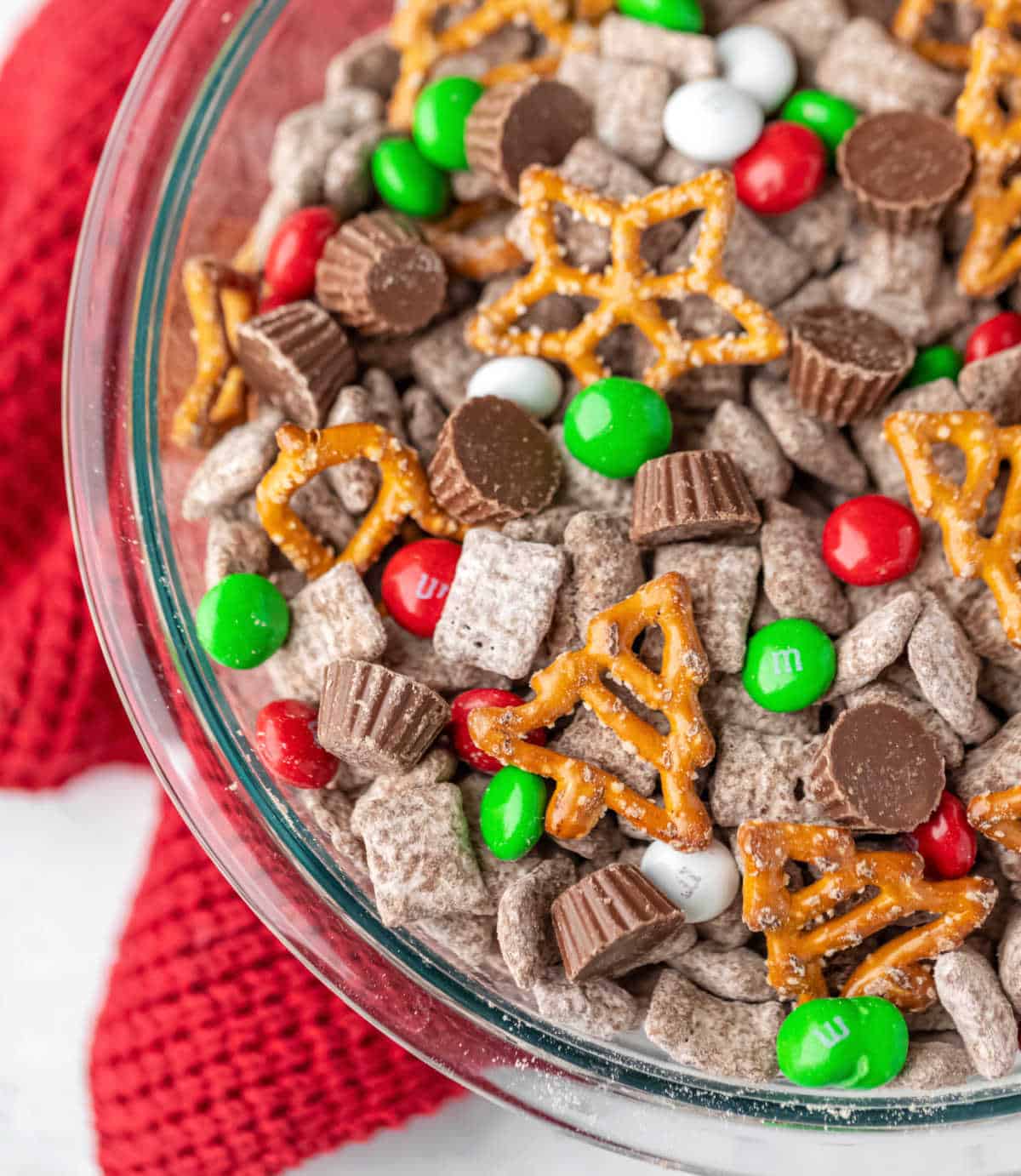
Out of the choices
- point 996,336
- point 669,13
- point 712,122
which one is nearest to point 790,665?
point 996,336

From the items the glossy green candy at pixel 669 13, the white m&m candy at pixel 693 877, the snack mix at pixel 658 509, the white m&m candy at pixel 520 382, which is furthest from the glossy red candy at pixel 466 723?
the glossy green candy at pixel 669 13

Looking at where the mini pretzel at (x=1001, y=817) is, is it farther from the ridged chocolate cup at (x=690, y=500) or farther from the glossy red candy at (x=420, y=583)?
the glossy red candy at (x=420, y=583)

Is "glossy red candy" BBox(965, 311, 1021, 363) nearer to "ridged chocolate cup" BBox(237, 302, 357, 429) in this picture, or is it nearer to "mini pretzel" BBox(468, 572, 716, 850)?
"mini pretzel" BBox(468, 572, 716, 850)

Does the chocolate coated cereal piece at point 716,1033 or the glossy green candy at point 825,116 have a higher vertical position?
the glossy green candy at point 825,116

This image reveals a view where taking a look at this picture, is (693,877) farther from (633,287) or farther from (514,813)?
(633,287)

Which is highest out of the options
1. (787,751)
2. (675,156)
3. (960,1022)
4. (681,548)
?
(675,156)

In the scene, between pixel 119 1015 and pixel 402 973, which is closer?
pixel 402 973

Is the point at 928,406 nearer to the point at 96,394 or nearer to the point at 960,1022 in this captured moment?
the point at 960,1022

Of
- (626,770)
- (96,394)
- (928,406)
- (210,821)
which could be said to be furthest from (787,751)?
(96,394)
